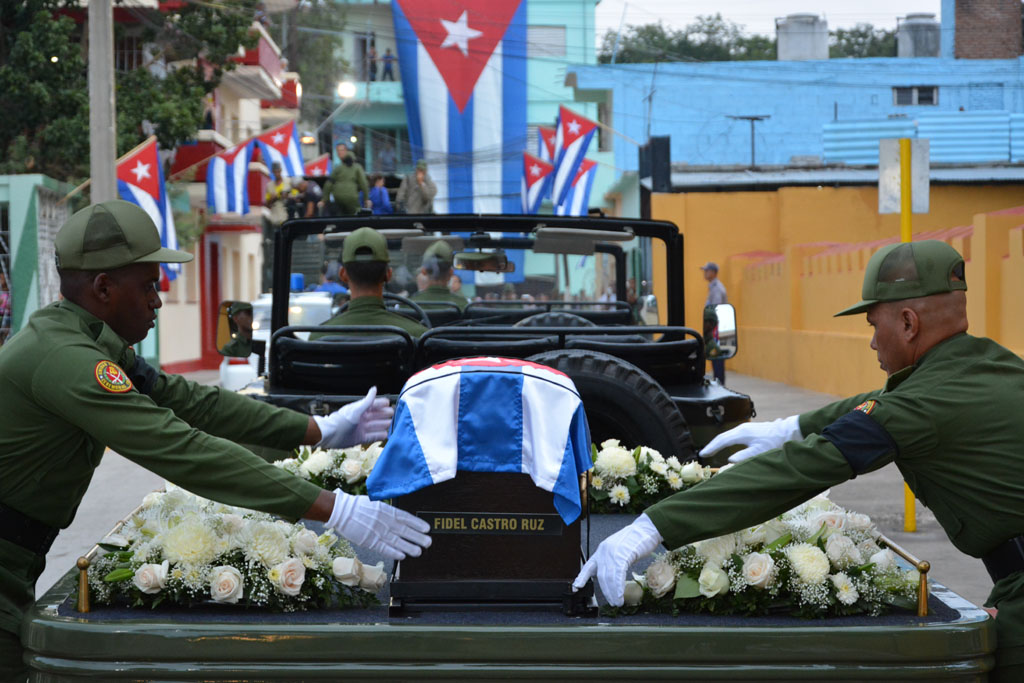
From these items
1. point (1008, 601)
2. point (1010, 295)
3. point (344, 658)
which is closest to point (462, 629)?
point (344, 658)

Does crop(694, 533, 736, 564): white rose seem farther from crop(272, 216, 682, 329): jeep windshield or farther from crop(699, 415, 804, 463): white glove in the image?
crop(272, 216, 682, 329): jeep windshield

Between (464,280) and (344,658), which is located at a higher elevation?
(464,280)

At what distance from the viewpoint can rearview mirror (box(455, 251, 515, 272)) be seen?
6.62 metres

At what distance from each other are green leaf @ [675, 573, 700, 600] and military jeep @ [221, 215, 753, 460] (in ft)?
6.16

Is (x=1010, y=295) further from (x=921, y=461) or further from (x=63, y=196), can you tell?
(x=63, y=196)

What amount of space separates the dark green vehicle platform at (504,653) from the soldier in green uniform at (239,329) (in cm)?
396

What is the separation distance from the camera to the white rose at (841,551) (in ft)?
10.1

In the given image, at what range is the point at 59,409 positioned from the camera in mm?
3113

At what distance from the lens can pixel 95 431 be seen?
3.10m

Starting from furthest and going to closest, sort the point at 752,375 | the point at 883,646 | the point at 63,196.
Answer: the point at 752,375 → the point at 63,196 → the point at 883,646

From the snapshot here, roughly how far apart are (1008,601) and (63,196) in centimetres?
1699

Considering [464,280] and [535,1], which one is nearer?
[464,280]

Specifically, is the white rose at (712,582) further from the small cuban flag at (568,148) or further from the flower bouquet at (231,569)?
the small cuban flag at (568,148)

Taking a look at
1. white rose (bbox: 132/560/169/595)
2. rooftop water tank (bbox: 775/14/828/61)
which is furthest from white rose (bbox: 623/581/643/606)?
rooftop water tank (bbox: 775/14/828/61)
